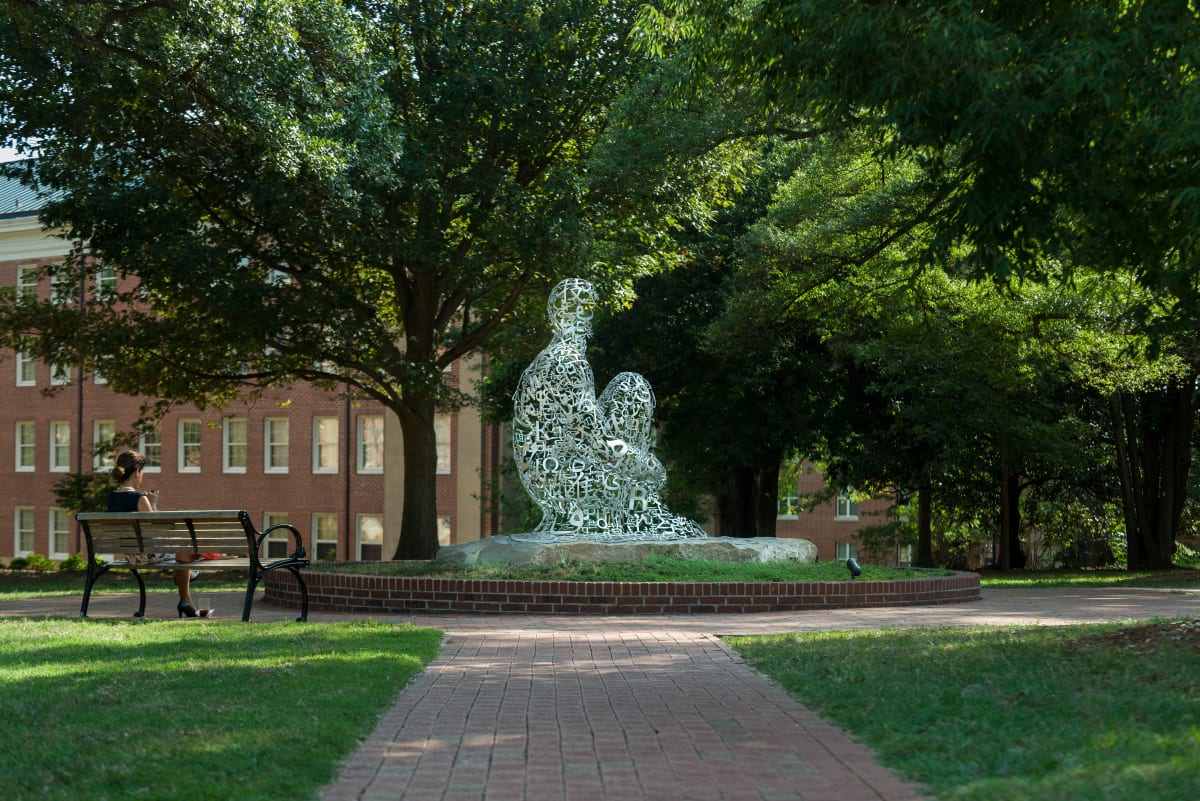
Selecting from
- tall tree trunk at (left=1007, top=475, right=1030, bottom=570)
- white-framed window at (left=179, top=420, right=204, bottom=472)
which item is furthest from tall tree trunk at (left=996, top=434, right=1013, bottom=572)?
white-framed window at (left=179, top=420, right=204, bottom=472)

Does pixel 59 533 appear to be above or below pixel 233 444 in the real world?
below

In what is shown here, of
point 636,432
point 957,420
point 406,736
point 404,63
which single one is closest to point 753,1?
point 636,432

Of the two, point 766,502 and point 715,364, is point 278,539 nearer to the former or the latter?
point 766,502

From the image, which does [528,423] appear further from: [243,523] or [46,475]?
[46,475]

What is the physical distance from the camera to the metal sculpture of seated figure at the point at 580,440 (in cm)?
1472

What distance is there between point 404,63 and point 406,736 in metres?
17.0

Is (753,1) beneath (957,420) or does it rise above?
above

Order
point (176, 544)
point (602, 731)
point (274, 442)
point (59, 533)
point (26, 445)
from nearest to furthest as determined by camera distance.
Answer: point (602, 731) < point (176, 544) < point (274, 442) < point (59, 533) < point (26, 445)

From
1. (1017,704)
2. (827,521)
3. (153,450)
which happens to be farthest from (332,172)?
(827,521)

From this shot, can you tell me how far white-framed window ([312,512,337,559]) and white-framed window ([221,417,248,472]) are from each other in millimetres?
3467

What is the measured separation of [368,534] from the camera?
4250 cm

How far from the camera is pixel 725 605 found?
12.8 meters

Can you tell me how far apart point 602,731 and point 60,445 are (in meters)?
45.2

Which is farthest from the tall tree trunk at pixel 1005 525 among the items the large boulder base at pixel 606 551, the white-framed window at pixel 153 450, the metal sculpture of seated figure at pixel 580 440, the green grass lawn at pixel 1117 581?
the white-framed window at pixel 153 450
